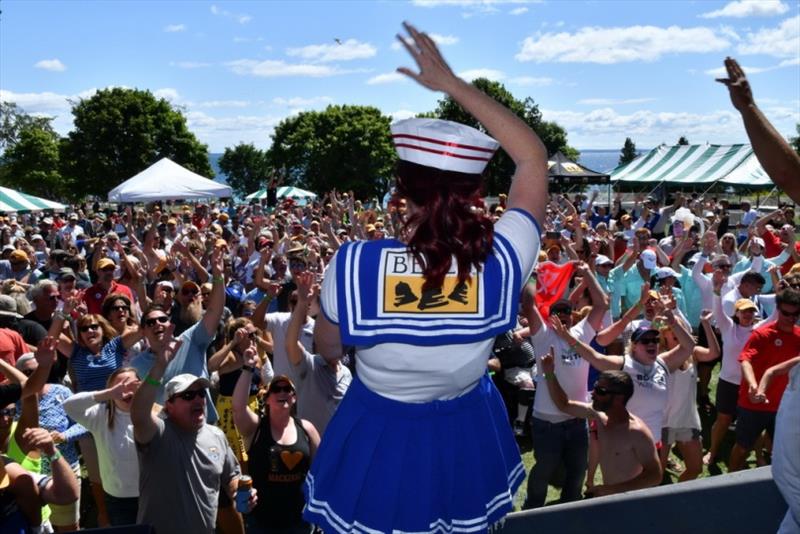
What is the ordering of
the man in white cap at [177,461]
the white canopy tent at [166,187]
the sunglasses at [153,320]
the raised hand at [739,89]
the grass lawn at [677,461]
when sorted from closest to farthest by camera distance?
the raised hand at [739,89] < the man in white cap at [177,461] < the sunglasses at [153,320] < the grass lawn at [677,461] < the white canopy tent at [166,187]

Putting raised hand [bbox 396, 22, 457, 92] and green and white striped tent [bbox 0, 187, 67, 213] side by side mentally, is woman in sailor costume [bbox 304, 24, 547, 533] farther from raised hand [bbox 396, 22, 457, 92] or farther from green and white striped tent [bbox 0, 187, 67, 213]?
green and white striped tent [bbox 0, 187, 67, 213]

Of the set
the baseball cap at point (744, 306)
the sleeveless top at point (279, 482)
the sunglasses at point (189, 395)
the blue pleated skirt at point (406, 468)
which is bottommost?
the sleeveless top at point (279, 482)

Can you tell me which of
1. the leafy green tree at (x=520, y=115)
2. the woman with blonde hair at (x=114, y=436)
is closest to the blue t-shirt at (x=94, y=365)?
the woman with blonde hair at (x=114, y=436)

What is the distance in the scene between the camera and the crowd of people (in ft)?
5.73

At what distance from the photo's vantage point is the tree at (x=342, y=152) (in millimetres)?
66188

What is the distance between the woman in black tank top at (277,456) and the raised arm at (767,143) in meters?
3.22

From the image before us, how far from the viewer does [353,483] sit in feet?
5.81

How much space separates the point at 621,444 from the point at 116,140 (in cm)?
5548

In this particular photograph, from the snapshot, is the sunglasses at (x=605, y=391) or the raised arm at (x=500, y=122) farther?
the sunglasses at (x=605, y=391)

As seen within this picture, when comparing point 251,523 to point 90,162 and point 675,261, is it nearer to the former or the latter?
point 675,261

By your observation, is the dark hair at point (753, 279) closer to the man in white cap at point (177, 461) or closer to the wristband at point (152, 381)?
the man in white cap at point (177, 461)

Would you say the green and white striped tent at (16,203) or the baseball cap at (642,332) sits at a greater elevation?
the green and white striped tent at (16,203)

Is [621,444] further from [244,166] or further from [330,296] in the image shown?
[244,166]

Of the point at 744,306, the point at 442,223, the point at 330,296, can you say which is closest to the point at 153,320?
the point at 330,296
